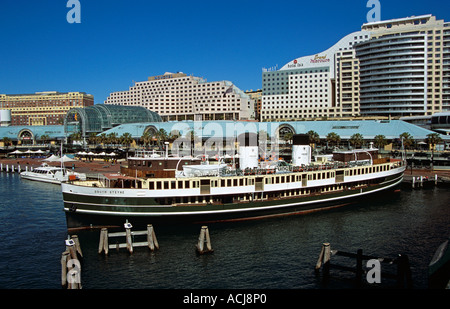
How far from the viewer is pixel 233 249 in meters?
38.6

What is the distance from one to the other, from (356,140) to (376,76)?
51.7m

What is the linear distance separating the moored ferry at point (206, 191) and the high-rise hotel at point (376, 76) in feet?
348

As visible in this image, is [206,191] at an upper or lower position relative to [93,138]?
lower

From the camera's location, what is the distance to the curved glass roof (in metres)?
169

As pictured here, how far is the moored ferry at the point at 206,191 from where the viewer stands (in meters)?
43.2

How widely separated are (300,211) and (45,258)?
30.7 m

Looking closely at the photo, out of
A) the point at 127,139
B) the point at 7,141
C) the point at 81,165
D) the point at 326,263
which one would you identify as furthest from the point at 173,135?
the point at 326,263

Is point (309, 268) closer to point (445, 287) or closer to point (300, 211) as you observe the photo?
point (445, 287)

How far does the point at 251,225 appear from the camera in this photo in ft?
153

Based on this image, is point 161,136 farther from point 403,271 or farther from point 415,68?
point 403,271

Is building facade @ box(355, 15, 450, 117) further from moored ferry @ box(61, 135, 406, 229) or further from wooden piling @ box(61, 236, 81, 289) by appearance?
wooden piling @ box(61, 236, 81, 289)

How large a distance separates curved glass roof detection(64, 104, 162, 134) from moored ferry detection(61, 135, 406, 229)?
420ft

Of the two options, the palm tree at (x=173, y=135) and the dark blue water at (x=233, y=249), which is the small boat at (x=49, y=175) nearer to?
the dark blue water at (x=233, y=249)
